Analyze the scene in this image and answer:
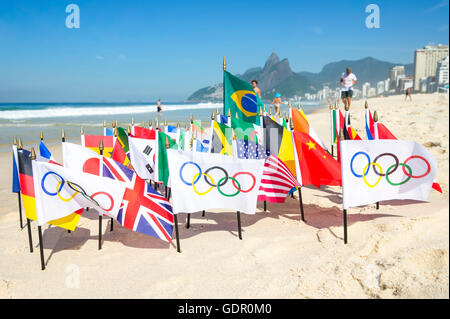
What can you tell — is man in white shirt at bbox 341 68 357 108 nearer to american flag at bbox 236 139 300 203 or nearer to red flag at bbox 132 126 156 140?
red flag at bbox 132 126 156 140

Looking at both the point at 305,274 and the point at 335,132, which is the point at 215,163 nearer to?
the point at 305,274

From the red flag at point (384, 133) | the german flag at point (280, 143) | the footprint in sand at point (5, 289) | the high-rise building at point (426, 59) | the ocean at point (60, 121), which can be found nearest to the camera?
the footprint in sand at point (5, 289)

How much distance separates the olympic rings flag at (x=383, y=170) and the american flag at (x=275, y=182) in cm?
100

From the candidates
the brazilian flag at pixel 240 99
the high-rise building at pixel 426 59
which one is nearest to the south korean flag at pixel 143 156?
the brazilian flag at pixel 240 99

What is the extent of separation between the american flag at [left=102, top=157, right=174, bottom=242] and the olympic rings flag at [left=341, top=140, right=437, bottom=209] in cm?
240

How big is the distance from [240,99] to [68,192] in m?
4.43

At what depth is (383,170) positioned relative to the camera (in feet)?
14.7

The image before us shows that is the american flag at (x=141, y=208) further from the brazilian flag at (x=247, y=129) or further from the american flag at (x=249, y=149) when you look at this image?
the brazilian flag at (x=247, y=129)

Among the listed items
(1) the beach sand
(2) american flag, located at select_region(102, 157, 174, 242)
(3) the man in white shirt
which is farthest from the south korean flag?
(3) the man in white shirt

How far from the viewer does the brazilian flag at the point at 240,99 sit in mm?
7453

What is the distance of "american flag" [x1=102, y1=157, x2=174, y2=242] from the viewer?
4371 mm

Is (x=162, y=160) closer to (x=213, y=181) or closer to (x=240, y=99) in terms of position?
(x=213, y=181)
